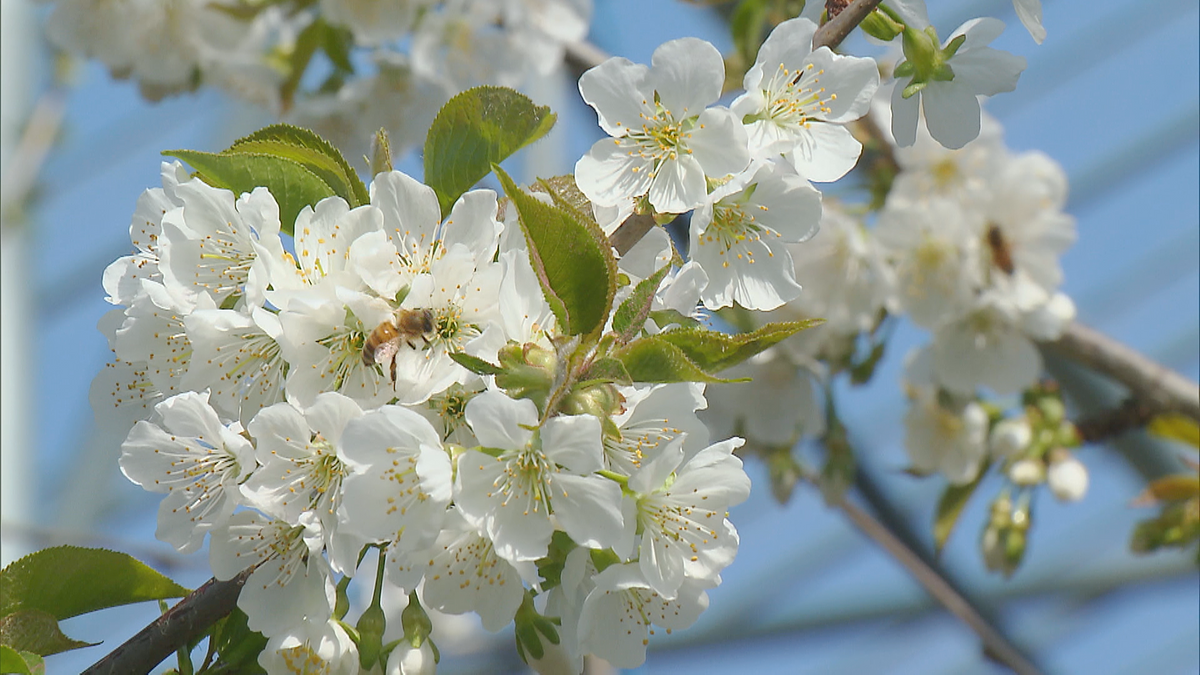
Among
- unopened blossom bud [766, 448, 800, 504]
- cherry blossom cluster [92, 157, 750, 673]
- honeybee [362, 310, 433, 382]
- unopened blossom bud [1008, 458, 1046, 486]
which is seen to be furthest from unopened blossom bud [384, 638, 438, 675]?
unopened blossom bud [1008, 458, 1046, 486]

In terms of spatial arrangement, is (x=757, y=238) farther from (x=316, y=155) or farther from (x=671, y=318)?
(x=316, y=155)

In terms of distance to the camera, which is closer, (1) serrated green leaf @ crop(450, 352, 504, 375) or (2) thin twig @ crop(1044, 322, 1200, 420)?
(1) serrated green leaf @ crop(450, 352, 504, 375)

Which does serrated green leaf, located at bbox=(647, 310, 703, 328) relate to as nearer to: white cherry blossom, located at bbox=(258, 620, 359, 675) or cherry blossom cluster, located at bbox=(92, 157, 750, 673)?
cherry blossom cluster, located at bbox=(92, 157, 750, 673)

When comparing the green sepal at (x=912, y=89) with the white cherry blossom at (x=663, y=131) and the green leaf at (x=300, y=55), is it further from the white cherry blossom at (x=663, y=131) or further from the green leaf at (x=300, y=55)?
the green leaf at (x=300, y=55)

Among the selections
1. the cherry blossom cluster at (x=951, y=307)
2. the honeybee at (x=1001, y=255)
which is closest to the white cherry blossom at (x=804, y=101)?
the cherry blossom cluster at (x=951, y=307)

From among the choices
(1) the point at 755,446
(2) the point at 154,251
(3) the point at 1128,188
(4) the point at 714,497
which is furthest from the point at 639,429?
(3) the point at 1128,188

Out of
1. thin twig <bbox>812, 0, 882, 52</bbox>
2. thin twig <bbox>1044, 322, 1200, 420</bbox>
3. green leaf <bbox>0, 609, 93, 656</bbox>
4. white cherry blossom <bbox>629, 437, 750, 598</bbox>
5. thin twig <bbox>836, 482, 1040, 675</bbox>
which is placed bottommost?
thin twig <bbox>836, 482, 1040, 675</bbox>

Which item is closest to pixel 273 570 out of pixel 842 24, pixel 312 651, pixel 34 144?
pixel 312 651
